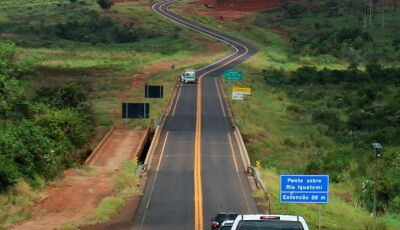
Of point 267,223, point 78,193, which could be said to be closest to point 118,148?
point 78,193

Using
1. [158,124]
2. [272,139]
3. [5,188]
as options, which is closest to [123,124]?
[158,124]

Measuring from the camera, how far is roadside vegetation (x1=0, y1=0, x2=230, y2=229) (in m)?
36.2

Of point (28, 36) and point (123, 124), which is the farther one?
point (28, 36)

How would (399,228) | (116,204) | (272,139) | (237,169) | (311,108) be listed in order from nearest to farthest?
(399,228) → (116,204) → (237,169) → (272,139) → (311,108)

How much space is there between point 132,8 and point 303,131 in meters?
112

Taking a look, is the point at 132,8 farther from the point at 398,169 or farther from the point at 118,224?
the point at 118,224

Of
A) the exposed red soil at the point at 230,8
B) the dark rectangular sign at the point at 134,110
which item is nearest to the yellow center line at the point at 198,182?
the dark rectangular sign at the point at 134,110

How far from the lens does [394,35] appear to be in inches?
5472

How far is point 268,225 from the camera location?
14898 mm

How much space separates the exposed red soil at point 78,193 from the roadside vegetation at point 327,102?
8.47 m

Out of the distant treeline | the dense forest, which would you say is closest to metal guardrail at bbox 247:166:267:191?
the distant treeline

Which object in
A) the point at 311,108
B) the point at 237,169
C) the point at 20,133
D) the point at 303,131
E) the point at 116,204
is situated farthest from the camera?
the point at 311,108

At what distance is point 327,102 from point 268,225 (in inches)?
2643

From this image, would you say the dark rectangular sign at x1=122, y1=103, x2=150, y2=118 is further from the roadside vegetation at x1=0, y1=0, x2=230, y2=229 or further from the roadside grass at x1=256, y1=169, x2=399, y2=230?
the roadside grass at x1=256, y1=169, x2=399, y2=230
